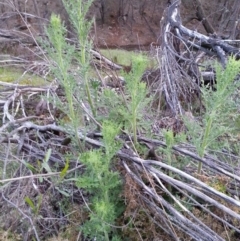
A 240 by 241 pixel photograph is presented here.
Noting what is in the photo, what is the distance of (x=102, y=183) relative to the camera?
1639mm

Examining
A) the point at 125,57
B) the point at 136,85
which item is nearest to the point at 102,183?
the point at 136,85

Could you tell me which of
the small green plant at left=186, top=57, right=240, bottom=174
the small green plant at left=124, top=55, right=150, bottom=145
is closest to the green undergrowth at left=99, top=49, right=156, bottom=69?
the small green plant at left=124, top=55, right=150, bottom=145

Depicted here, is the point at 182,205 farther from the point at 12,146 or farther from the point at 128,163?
the point at 12,146

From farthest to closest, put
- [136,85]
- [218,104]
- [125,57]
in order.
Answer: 1. [125,57]
2. [136,85]
3. [218,104]

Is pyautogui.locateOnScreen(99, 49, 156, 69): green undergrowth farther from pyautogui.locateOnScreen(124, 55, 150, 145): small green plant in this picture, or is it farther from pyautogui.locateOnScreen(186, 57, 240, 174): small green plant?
pyautogui.locateOnScreen(186, 57, 240, 174): small green plant

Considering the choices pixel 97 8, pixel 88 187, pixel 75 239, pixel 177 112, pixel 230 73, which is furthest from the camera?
pixel 97 8

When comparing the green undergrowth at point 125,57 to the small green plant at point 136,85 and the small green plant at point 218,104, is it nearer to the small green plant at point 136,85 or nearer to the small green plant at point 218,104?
the small green plant at point 136,85

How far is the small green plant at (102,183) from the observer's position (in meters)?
1.59

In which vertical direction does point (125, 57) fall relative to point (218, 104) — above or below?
below

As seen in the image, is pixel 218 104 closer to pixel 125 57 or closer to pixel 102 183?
pixel 102 183

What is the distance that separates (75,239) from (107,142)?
0.48 m

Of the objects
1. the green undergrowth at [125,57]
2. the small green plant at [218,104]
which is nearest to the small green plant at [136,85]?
the green undergrowth at [125,57]

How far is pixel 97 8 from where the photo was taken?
18656 mm

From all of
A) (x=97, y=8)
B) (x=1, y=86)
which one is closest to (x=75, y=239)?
(x=1, y=86)
